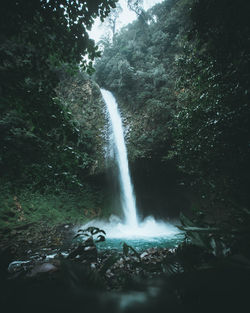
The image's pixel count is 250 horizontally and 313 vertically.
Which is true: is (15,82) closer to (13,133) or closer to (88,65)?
(13,133)

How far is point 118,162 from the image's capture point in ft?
34.3

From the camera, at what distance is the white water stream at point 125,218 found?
26.4 feet

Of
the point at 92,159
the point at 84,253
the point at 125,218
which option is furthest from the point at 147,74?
the point at 84,253

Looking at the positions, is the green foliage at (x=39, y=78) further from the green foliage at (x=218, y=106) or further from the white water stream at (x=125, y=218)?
the white water stream at (x=125, y=218)

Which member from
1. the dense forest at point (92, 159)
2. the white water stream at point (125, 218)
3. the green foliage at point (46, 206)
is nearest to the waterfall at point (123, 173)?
the white water stream at point (125, 218)

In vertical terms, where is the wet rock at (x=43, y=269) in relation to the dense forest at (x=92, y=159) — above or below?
below

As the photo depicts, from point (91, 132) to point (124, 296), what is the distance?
1103cm

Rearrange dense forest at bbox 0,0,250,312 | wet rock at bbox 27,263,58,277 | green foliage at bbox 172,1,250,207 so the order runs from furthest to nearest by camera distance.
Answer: wet rock at bbox 27,263,58,277 → green foliage at bbox 172,1,250,207 → dense forest at bbox 0,0,250,312

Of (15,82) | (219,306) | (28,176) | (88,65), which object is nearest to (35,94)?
(15,82)

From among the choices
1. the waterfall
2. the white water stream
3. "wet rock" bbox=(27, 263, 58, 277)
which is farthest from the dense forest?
the waterfall

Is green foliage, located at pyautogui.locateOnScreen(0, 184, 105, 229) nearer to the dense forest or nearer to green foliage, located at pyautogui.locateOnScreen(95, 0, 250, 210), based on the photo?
the dense forest

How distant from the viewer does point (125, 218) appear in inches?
365

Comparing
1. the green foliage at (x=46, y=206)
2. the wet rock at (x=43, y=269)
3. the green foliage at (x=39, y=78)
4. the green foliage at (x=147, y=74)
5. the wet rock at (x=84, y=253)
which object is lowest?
the wet rock at (x=84, y=253)

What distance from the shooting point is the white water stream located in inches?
317
